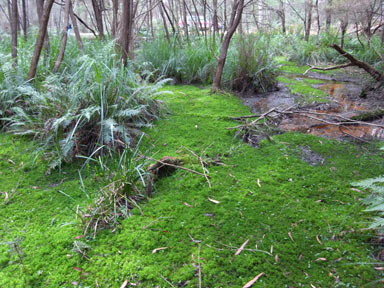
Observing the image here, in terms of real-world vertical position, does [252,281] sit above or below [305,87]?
below

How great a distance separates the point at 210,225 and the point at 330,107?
2.99 meters

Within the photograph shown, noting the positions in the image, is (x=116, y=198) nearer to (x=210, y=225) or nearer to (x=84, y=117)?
(x=210, y=225)

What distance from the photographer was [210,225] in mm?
1757

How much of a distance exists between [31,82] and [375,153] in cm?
345

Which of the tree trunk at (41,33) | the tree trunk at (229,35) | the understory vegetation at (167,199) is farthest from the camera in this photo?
the tree trunk at (229,35)

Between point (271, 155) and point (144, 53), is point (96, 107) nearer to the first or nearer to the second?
point (271, 155)

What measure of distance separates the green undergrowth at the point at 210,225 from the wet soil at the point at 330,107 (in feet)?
1.67

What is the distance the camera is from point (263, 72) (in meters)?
4.80

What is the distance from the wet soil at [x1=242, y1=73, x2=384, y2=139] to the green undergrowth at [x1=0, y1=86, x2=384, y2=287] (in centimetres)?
51

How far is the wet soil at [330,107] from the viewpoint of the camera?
10.4ft

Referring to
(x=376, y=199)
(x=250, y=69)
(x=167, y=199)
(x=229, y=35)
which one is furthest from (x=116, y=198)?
(x=250, y=69)

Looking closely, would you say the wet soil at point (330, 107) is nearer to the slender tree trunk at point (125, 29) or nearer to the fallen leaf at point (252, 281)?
the fallen leaf at point (252, 281)

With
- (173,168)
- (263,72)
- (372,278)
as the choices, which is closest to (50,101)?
(173,168)

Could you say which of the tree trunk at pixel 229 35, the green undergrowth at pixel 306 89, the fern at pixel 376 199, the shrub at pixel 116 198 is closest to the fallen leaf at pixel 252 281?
the fern at pixel 376 199
